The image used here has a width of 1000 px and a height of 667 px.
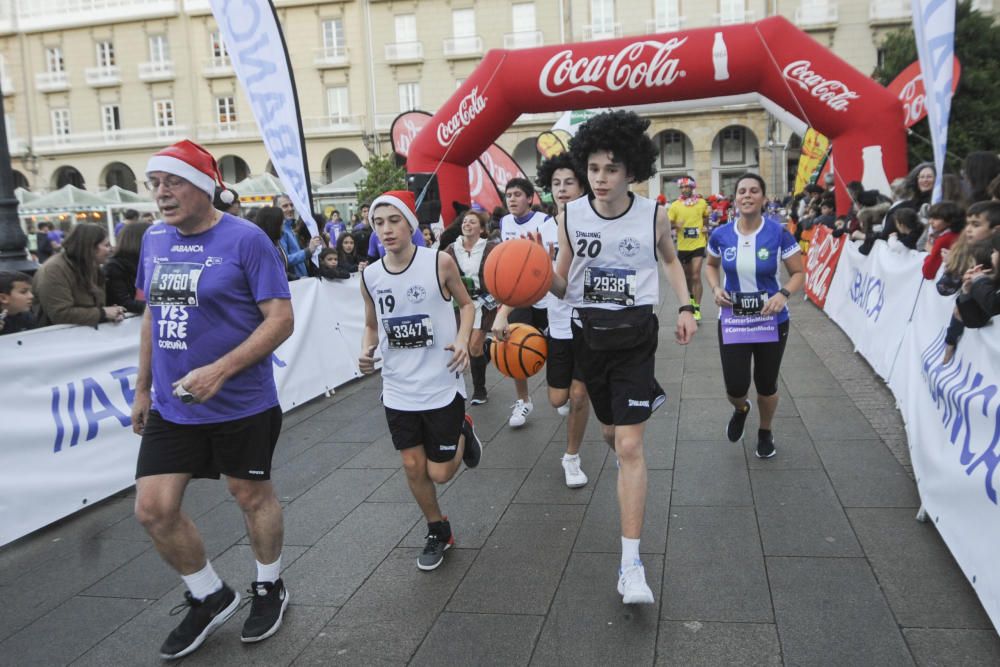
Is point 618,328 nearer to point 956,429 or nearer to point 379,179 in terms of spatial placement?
point 956,429

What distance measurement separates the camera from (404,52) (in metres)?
41.2

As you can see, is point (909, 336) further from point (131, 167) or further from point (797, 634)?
point (131, 167)

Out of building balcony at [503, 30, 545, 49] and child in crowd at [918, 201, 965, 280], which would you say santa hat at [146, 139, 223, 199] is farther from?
building balcony at [503, 30, 545, 49]

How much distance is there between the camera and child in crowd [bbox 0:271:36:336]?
522 cm

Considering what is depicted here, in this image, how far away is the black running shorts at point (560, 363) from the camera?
208 inches

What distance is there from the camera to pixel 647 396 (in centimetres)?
370

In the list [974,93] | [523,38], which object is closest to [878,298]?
[974,93]

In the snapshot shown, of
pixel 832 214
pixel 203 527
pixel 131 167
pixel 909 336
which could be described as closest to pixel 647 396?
pixel 203 527

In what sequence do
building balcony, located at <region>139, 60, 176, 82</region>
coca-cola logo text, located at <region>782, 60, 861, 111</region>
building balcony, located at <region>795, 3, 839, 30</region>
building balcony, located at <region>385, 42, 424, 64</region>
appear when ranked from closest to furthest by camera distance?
coca-cola logo text, located at <region>782, 60, 861, 111</region> < building balcony, located at <region>795, 3, 839, 30</region> < building balcony, located at <region>385, 42, 424, 64</region> < building balcony, located at <region>139, 60, 176, 82</region>

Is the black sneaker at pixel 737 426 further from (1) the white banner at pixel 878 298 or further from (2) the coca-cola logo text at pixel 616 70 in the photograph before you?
(2) the coca-cola logo text at pixel 616 70

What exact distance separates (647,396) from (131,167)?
46.5 meters

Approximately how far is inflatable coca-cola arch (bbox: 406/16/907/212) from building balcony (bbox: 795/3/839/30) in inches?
1132

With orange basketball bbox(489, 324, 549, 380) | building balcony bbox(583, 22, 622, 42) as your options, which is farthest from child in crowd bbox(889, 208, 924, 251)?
building balcony bbox(583, 22, 622, 42)

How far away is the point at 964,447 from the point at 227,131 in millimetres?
44000
